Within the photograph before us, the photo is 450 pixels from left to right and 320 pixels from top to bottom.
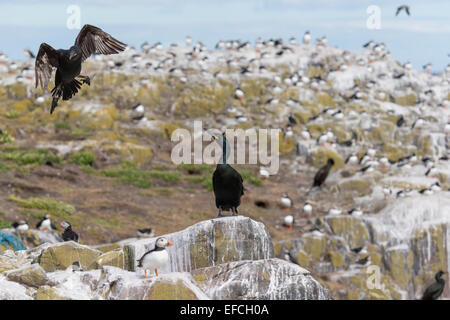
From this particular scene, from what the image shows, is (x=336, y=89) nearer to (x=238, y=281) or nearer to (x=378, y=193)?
(x=378, y=193)

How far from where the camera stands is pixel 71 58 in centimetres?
859

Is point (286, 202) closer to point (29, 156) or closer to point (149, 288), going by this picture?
point (29, 156)

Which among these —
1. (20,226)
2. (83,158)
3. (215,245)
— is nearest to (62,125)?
(83,158)

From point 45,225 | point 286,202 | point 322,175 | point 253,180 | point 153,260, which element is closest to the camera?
point 153,260

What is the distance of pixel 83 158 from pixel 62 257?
52.9ft

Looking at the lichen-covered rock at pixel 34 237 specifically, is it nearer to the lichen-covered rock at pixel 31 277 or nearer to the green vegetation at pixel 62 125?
the lichen-covered rock at pixel 31 277

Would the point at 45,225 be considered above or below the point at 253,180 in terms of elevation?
below

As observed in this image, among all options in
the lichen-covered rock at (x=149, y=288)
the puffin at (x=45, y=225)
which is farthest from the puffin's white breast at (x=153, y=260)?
the puffin at (x=45, y=225)

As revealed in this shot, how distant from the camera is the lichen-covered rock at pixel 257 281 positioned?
803 cm

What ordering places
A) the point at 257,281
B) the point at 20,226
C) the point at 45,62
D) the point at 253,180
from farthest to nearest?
the point at 253,180, the point at 20,226, the point at 45,62, the point at 257,281

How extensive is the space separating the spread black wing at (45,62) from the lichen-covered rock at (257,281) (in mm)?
3379

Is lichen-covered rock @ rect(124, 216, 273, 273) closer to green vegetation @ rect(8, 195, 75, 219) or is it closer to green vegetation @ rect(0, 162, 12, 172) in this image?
green vegetation @ rect(8, 195, 75, 219)

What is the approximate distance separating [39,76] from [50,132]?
66.9 feet
